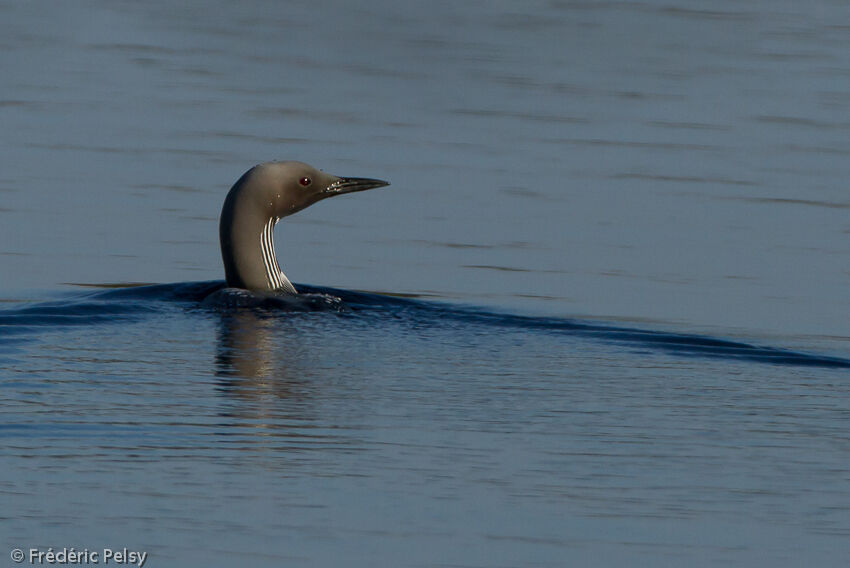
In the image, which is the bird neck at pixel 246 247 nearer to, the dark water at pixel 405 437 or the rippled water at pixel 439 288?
the rippled water at pixel 439 288

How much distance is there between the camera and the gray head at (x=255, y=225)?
8.09 metres

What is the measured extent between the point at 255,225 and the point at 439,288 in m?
1.20

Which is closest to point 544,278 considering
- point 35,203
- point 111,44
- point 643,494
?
point 35,203

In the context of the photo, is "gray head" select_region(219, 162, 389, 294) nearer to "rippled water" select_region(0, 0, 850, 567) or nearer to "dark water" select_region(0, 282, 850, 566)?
"rippled water" select_region(0, 0, 850, 567)

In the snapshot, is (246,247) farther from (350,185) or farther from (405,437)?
(405,437)

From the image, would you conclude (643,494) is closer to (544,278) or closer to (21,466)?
(21,466)

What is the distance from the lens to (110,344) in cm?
698

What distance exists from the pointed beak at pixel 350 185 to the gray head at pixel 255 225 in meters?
0.23

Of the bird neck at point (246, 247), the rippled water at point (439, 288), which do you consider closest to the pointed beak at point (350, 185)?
the bird neck at point (246, 247)

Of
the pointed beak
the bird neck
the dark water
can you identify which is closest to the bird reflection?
the dark water

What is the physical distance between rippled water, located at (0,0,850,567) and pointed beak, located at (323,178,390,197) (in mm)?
536

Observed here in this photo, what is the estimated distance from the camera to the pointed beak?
8.40 m

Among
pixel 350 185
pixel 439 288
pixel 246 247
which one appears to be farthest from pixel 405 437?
pixel 439 288

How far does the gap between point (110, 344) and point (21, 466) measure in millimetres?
1854
